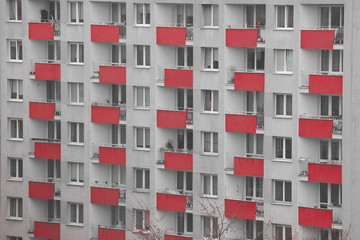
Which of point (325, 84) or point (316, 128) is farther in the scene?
point (316, 128)

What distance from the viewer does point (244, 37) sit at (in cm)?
11525

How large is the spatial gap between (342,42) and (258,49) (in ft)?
23.4

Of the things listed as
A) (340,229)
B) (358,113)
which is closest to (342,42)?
(358,113)

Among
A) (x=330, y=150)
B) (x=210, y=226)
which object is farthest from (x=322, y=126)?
(x=210, y=226)

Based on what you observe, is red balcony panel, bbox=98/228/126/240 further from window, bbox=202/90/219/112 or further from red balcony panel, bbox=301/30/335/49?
red balcony panel, bbox=301/30/335/49

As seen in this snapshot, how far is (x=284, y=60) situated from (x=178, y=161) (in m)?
11.4

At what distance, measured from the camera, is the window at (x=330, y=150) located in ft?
376

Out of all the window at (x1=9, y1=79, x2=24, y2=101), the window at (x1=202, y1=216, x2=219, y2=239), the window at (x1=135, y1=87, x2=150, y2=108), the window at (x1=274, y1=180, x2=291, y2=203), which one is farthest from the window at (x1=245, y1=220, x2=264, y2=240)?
the window at (x1=9, y1=79, x2=24, y2=101)

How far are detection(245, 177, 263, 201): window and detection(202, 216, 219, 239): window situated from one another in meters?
2.93

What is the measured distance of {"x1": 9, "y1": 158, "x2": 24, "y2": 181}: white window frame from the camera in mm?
127188

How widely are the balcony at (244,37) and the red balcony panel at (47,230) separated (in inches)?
830

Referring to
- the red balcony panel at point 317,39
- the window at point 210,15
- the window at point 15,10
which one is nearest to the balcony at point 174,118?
the window at point 210,15

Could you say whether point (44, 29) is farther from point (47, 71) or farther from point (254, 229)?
point (254, 229)

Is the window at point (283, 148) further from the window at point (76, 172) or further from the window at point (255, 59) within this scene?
the window at point (76, 172)
